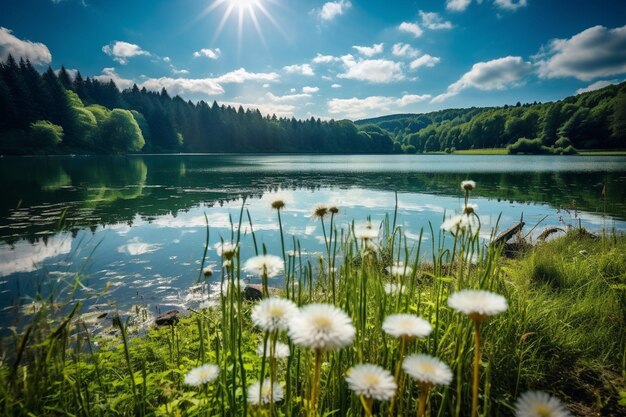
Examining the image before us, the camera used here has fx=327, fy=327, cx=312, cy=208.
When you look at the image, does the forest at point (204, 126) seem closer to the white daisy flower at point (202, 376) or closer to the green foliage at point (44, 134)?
the green foliage at point (44, 134)

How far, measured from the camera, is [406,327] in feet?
3.28

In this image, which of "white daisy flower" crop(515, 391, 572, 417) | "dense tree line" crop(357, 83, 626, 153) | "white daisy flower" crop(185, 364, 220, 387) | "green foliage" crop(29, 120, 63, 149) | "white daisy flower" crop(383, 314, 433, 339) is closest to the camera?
"white daisy flower" crop(515, 391, 572, 417)

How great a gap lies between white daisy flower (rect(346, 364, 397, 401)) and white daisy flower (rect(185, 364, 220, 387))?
894 millimetres

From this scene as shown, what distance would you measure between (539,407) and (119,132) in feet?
288

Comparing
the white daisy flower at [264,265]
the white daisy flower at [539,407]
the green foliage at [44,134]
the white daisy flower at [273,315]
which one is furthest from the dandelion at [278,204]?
the green foliage at [44,134]

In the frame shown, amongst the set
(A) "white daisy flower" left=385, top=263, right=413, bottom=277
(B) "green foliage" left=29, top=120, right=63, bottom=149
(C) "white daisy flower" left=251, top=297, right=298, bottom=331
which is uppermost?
(B) "green foliage" left=29, top=120, right=63, bottom=149

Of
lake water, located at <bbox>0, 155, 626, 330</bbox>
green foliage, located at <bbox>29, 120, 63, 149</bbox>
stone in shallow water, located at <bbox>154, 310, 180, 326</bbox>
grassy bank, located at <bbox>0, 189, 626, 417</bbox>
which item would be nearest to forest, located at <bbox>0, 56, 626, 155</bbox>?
green foliage, located at <bbox>29, 120, 63, 149</bbox>

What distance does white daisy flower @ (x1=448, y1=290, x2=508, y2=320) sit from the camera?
0.92 metres

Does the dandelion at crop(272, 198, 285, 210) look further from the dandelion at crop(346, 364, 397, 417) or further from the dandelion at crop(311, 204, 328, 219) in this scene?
the dandelion at crop(346, 364, 397, 417)

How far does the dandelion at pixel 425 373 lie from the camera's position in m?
0.90

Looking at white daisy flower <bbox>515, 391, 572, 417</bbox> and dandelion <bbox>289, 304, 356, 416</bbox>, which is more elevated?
dandelion <bbox>289, 304, 356, 416</bbox>

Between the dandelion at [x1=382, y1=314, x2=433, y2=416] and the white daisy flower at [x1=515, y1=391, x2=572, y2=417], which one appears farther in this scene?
the dandelion at [x1=382, y1=314, x2=433, y2=416]

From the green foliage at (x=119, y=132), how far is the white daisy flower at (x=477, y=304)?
285ft

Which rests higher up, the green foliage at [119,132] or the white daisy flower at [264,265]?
the green foliage at [119,132]
